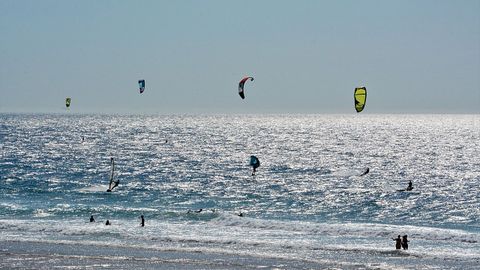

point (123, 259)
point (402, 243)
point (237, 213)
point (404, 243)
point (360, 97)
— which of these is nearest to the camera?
point (123, 259)

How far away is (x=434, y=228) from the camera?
4584cm

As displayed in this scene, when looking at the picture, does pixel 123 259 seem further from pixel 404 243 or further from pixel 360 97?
pixel 404 243

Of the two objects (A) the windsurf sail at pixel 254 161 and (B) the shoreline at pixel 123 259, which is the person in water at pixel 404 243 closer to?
(B) the shoreline at pixel 123 259

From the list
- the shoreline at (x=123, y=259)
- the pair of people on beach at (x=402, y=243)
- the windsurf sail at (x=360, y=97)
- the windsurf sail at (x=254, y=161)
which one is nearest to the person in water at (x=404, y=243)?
the pair of people on beach at (x=402, y=243)

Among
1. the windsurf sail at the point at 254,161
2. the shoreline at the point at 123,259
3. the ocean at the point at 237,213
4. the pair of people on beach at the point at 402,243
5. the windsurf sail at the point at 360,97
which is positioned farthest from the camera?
the windsurf sail at the point at 254,161

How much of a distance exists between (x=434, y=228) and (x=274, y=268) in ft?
60.0

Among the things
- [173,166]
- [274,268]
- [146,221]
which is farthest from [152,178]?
[274,268]

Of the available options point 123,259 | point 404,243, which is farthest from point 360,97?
point 123,259

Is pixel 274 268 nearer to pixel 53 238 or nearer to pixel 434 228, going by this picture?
pixel 53 238

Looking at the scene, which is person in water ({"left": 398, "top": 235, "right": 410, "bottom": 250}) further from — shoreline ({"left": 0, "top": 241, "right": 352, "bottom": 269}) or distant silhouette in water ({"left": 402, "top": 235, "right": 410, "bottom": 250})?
shoreline ({"left": 0, "top": 241, "right": 352, "bottom": 269})

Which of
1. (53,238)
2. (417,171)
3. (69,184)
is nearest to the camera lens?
(53,238)

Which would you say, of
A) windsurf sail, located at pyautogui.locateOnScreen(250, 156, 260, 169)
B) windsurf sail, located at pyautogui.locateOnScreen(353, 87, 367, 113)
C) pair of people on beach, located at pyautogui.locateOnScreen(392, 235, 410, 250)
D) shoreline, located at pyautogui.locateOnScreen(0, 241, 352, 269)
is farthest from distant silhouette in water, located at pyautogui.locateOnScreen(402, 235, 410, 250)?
windsurf sail, located at pyautogui.locateOnScreen(250, 156, 260, 169)

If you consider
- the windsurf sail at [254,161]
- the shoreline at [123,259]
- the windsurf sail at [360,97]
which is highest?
the windsurf sail at [360,97]

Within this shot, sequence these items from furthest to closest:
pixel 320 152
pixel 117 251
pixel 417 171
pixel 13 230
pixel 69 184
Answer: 1. pixel 320 152
2. pixel 417 171
3. pixel 69 184
4. pixel 13 230
5. pixel 117 251
